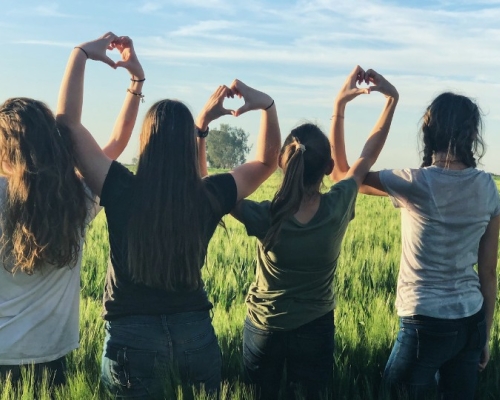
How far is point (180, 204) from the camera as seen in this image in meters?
2.06

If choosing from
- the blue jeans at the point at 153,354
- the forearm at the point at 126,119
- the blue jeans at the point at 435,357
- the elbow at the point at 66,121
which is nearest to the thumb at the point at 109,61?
the forearm at the point at 126,119

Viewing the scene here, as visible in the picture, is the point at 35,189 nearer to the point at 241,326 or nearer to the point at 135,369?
the point at 135,369

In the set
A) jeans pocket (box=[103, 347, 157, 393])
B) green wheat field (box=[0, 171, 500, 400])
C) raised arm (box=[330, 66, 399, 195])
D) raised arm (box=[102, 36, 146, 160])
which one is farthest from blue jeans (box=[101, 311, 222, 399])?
raised arm (box=[330, 66, 399, 195])

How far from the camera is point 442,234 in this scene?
237 centimetres

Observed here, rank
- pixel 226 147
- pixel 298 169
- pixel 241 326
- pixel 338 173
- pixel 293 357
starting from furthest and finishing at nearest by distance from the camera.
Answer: pixel 226 147 → pixel 241 326 → pixel 338 173 → pixel 293 357 → pixel 298 169

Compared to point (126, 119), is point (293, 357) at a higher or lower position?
lower

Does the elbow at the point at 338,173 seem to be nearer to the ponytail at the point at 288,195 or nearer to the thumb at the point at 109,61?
the ponytail at the point at 288,195

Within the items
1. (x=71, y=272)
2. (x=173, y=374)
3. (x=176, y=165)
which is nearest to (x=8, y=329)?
(x=71, y=272)

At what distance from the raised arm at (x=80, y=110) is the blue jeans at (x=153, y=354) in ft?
1.56

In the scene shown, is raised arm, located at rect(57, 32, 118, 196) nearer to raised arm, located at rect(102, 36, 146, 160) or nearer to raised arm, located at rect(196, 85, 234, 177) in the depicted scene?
raised arm, located at rect(102, 36, 146, 160)

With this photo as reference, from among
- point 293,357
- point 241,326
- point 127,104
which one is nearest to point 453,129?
point 293,357

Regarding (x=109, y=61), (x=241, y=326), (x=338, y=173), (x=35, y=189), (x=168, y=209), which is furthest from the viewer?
(x=241, y=326)

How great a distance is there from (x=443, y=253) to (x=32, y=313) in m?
1.46

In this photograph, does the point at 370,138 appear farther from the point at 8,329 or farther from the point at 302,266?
the point at 8,329
